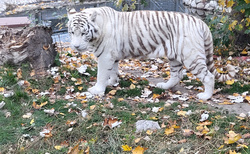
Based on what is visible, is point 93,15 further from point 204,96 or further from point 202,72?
point 204,96

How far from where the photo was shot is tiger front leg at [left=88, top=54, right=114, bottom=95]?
4887mm

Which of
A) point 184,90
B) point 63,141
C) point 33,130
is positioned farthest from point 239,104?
point 33,130

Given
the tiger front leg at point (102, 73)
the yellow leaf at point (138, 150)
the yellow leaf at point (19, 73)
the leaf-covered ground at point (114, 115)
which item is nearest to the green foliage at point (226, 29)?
the leaf-covered ground at point (114, 115)

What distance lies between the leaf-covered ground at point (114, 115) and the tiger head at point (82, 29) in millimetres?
844

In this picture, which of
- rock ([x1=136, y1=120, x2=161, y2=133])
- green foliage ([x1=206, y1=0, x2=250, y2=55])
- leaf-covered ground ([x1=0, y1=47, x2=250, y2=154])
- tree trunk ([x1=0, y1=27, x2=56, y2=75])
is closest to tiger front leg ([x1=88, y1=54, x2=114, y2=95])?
leaf-covered ground ([x1=0, y1=47, x2=250, y2=154])

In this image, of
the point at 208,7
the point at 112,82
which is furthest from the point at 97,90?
the point at 208,7

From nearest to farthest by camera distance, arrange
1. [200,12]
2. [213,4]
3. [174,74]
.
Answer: [174,74], [213,4], [200,12]

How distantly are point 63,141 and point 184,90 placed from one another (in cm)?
245

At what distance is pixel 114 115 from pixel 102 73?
97 centimetres

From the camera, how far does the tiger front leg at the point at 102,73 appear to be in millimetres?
4887

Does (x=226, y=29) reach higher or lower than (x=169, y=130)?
higher

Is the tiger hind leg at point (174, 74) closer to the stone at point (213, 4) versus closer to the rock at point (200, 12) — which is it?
the stone at point (213, 4)

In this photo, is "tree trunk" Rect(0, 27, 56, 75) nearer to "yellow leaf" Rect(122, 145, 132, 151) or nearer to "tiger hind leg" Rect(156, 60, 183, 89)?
"tiger hind leg" Rect(156, 60, 183, 89)

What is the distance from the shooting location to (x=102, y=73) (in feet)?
16.3
